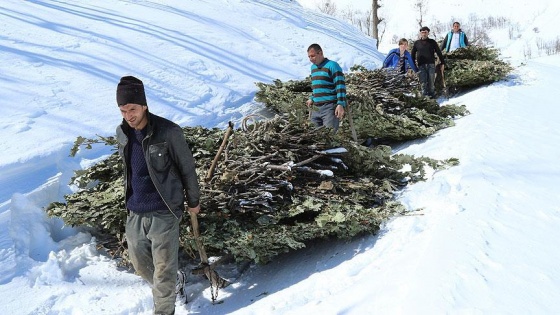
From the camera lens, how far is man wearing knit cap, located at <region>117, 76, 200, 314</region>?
3.02m

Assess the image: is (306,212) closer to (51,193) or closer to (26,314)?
(26,314)

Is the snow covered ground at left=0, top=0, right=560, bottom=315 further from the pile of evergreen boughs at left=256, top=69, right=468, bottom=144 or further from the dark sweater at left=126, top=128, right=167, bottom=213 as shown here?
the dark sweater at left=126, top=128, right=167, bottom=213

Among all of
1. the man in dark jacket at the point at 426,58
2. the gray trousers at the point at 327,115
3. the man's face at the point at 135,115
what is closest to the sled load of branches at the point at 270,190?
the man's face at the point at 135,115

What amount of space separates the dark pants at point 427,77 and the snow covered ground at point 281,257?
0.74 m

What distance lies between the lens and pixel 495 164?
4781 millimetres

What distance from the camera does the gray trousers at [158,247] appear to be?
10.2 feet

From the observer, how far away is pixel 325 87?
5.97 metres

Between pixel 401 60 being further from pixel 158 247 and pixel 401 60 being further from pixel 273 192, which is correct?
pixel 158 247

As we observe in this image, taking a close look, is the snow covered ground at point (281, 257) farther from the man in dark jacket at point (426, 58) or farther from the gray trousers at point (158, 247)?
the man in dark jacket at point (426, 58)

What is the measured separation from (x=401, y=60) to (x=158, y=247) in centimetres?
833

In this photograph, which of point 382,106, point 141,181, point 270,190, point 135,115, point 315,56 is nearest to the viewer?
point 135,115

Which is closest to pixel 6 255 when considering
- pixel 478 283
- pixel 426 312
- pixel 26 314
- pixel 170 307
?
pixel 26 314

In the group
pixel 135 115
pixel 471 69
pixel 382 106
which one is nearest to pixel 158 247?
pixel 135 115

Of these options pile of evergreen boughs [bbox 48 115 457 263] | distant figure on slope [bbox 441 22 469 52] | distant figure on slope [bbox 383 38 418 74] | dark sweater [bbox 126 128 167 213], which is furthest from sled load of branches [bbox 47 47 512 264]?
distant figure on slope [bbox 441 22 469 52]
